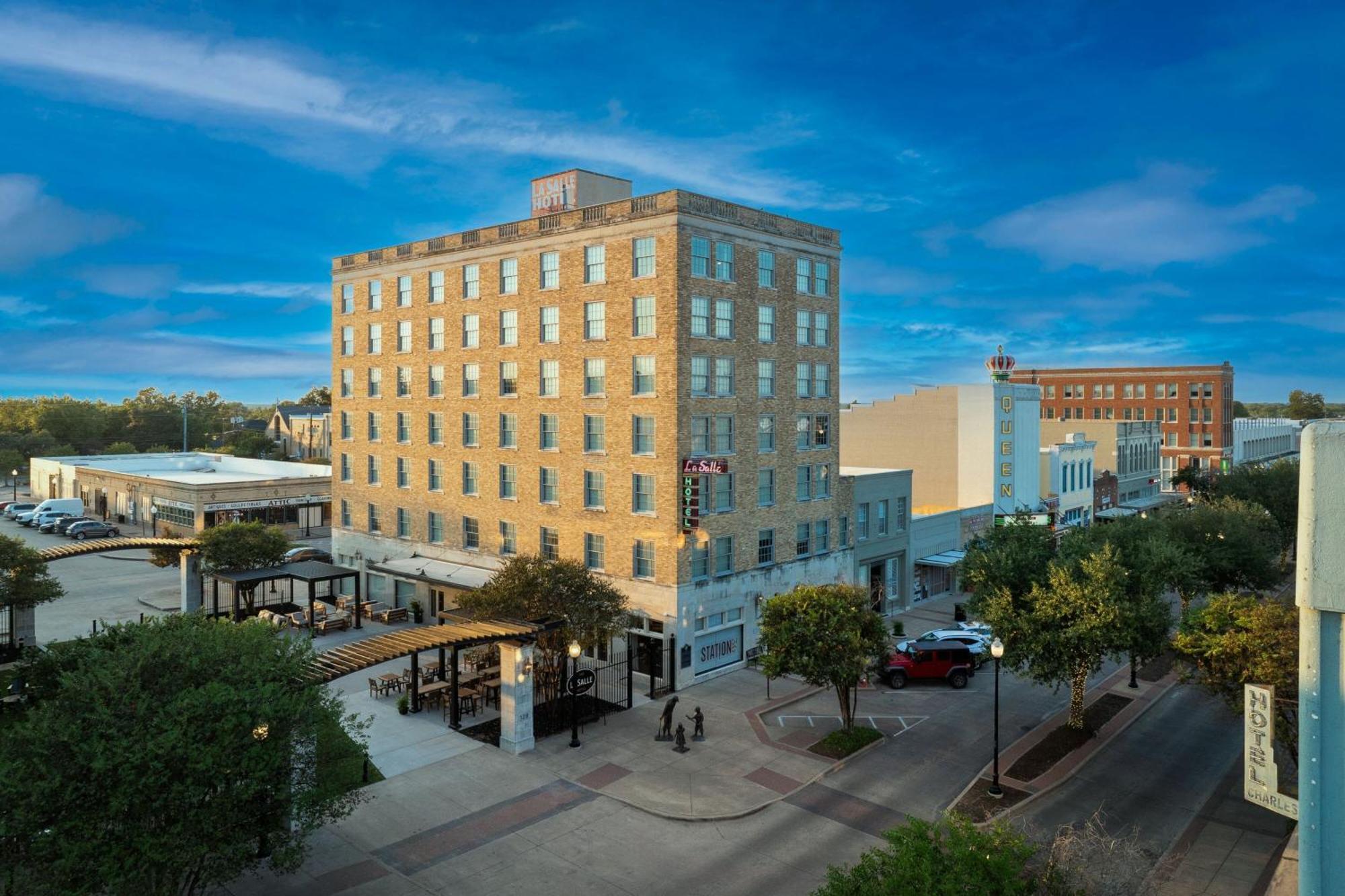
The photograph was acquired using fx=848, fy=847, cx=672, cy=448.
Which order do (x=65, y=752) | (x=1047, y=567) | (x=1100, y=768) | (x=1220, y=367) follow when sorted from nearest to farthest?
(x=65, y=752)
(x=1100, y=768)
(x=1047, y=567)
(x=1220, y=367)

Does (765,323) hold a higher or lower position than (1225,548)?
higher

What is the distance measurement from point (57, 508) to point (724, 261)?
2962 inches

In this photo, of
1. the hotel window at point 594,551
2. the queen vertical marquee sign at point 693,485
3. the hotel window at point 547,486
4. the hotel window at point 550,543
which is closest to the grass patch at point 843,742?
the queen vertical marquee sign at point 693,485

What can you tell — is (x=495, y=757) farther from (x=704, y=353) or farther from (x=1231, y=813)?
(x=1231, y=813)

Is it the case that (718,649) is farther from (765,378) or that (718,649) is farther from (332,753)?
(332,753)

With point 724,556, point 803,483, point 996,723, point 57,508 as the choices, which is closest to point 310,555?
point 724,556

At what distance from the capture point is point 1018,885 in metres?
11.0

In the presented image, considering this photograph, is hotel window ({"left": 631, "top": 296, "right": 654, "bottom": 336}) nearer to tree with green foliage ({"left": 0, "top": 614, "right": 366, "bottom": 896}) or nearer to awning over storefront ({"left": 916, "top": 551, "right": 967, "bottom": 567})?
tree with green foliage ({"left": 0, "top": 614, "right": 366, "bottom": 896})

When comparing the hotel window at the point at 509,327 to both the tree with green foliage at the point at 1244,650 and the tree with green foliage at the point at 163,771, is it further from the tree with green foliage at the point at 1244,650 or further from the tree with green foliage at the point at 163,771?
the tree with green foliage at the point at 1244,650

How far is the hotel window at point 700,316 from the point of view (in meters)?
36.3

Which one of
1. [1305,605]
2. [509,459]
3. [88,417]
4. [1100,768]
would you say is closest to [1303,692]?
[1305,605]

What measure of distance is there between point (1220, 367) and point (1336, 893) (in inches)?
4574

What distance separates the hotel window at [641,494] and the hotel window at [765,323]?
8.53m

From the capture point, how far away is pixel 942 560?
5162 cm
